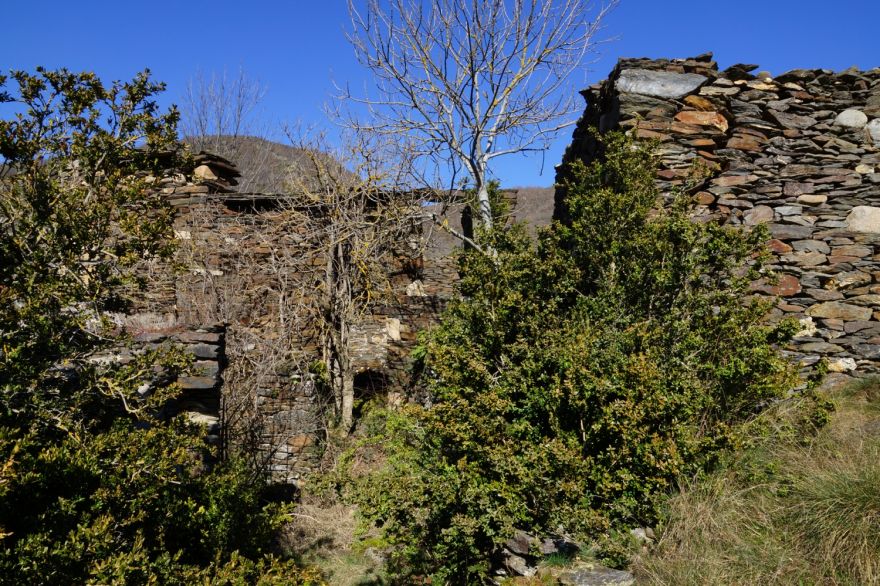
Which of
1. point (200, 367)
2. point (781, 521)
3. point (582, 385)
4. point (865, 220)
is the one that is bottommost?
point (781, 521)

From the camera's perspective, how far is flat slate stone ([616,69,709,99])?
20.6ft

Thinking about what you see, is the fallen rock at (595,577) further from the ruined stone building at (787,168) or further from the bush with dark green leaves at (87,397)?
the ruined stone building at (787,168)

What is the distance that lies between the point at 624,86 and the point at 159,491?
17.3 ft

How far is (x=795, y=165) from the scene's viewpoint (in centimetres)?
616

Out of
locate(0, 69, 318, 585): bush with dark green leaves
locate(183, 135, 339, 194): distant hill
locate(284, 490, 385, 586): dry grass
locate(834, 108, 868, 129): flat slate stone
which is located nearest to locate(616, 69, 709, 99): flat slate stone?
locate(834, 108, 868, 129): flat slate stone

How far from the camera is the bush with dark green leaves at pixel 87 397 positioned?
9.52 feet

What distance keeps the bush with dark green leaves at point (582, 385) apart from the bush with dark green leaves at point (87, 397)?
41.8 inches

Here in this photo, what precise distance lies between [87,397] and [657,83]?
5.52 metres

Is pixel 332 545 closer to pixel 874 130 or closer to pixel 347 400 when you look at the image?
pixel 347 400

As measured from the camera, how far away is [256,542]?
3873 millimetres

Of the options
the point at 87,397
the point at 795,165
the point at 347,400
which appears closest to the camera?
the point at 87,397

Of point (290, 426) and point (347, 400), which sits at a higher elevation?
point (347, 400)

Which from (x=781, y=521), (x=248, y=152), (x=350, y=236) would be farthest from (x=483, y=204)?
(x=248, y=152)

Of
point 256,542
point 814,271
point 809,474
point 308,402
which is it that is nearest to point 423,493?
point 256,542
